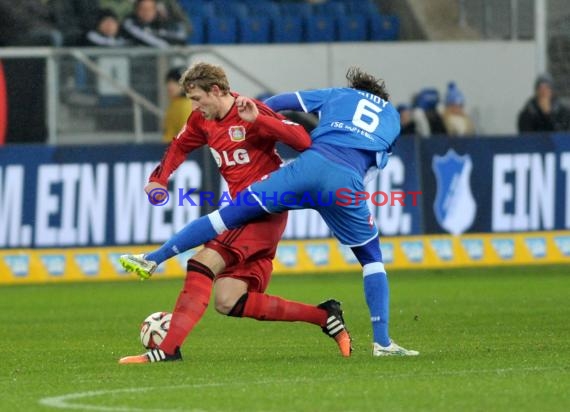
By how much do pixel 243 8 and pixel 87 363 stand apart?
1438cm

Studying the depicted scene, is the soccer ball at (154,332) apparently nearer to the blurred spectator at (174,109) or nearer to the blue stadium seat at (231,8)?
the blurred spectator at (174,109)

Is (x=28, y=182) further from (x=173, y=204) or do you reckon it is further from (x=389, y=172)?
(x=389, y=172)

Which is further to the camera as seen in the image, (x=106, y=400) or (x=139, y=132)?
(x=139, y=132)

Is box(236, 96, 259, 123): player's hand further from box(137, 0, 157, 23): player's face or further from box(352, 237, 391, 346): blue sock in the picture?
box(137, 0, 157, 23): player's face

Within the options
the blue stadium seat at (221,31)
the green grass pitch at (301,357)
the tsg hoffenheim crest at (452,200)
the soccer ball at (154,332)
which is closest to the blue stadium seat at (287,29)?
the blue stadium seat at (221,31)

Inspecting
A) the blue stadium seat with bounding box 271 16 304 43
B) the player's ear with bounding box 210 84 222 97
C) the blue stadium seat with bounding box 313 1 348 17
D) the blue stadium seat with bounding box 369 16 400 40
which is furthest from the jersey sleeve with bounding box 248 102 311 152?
the blue stadium seat with bounding box 313 1 348 17

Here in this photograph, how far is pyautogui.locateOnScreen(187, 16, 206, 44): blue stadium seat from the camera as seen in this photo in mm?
23375

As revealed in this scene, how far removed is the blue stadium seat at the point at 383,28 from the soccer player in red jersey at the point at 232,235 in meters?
14.1

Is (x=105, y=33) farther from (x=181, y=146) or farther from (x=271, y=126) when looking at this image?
(x=271, y=126)

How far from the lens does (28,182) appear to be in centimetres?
1827

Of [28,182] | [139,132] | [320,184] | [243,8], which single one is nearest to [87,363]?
[320,184]

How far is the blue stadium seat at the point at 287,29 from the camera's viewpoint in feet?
77.5

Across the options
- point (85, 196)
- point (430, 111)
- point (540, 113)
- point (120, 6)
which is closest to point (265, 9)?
point (120, 6)

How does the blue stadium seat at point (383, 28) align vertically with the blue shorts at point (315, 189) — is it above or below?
above
